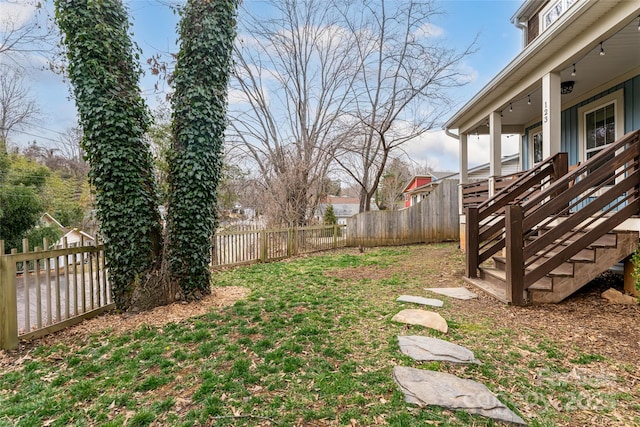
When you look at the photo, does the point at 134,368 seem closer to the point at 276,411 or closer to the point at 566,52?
the point at 276,411

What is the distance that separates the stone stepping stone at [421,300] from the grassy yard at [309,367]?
167 mm

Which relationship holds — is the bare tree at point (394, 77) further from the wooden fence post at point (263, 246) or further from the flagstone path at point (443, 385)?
the flagstone path at point (443, 385)

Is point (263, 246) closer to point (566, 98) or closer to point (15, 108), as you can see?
point (566, 98)

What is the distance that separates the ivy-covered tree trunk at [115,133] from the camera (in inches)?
144

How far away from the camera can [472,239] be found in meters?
5.06

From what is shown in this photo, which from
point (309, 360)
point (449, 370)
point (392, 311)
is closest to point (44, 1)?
point (309, 360)

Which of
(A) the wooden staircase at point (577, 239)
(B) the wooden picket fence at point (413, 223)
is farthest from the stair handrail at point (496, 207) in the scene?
(B) the wooden picket fence at point (413, 223)

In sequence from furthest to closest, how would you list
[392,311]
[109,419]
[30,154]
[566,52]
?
[30,154]
[566,52]
[392,311]
[109,419]

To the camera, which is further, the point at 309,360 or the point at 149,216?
the point at 149,216

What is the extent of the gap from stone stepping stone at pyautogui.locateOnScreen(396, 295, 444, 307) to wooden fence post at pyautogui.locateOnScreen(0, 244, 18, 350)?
13.9 ft

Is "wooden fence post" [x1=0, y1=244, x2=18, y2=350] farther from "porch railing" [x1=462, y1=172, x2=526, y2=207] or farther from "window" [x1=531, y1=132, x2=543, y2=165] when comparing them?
"window" [x1=531, y1=132, x2=543, y2=165]

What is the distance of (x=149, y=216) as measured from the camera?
404 centimetres

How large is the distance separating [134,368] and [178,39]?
4041 millimetres

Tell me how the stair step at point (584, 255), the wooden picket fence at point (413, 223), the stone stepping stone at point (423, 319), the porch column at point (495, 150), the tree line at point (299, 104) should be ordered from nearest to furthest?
the stone stepping stone at point (423, 319) < the stair step at point (584, 255) < the tree line at point (299, 104) < the porch column at point (495, 150) < the wooden picket fence at point (413, 223)
